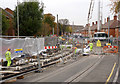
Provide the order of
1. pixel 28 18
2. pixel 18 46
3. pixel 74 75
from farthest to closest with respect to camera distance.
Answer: pixel 28 18, pixel 18 46, pixel 74 75

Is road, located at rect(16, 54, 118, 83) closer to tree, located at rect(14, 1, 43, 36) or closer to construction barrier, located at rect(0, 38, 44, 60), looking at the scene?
construction barrier, located at rect(0, 38, 44, 60)

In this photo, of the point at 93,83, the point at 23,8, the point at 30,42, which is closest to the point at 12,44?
the point at 30,42

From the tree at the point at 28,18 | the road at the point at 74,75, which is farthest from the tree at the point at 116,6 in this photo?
the tree at the point at 28,18

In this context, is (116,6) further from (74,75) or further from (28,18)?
(28,18)

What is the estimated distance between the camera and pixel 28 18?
2964cm

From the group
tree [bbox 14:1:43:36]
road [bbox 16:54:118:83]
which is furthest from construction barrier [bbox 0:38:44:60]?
tree [bbox 14:1:43:36]

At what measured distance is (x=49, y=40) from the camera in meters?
19.2

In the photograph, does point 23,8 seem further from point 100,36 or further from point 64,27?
point 64,27

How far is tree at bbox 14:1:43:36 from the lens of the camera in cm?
2912

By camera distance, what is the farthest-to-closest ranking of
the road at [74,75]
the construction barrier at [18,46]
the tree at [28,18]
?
the tree at [28,18] < the construction barrier at [18,46] < the road at [74,75]

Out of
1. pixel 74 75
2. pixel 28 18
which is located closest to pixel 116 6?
pixel 74 75

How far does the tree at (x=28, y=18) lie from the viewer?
95.6ft

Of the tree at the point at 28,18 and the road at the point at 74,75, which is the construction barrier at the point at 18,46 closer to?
the road at the point at 74,75

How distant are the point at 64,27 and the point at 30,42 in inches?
2962
